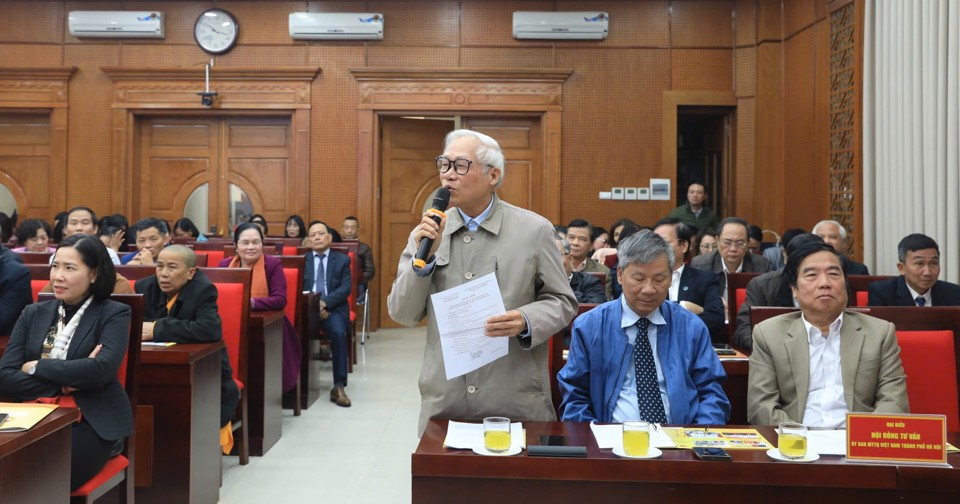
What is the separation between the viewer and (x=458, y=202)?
2.11 m

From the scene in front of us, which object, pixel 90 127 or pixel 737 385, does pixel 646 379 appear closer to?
pixel 737 385

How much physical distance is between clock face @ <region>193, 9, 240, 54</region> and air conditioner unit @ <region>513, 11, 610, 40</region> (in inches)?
122

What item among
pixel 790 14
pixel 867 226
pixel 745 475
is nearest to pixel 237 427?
pixel 745 475

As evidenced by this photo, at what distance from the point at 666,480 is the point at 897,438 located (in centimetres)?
51

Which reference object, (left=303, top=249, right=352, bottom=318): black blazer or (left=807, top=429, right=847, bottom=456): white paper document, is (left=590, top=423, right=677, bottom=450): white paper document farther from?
(left=303, top=249, right=352, bottom=318): black blazer

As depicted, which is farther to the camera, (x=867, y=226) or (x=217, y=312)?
(x=867, y=226)

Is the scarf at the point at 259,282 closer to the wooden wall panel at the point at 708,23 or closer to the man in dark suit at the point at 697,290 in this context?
the man in dark suit at the point at 697,290

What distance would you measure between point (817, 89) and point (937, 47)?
1.98m

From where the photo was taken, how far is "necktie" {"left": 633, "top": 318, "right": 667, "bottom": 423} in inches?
89.3

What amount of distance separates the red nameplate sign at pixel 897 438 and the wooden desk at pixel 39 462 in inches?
75.9

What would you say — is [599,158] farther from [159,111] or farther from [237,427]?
[237,427]

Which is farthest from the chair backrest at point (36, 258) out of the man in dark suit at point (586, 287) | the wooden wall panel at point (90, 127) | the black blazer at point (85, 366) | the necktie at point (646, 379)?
the wooden wall panel at point (90, 127)

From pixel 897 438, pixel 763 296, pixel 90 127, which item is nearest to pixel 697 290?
pixel 763 296

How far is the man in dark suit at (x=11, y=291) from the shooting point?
3428 millimetres
